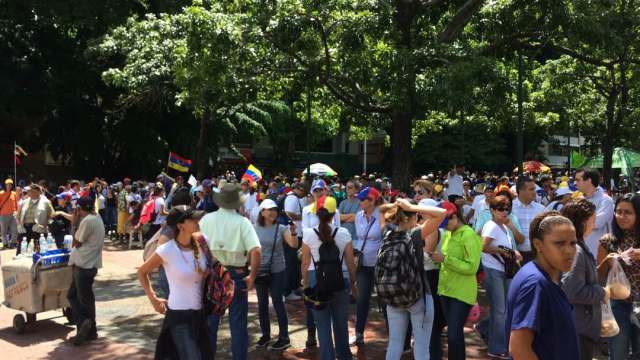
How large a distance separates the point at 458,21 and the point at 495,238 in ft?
24.5

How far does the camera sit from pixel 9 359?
6.57 m

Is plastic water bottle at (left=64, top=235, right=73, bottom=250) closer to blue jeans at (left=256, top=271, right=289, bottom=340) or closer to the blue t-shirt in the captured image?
blue jeans at (left=256, top=271, right=289, bottom=340)

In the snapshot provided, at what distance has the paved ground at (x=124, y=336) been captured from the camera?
6.76 meters

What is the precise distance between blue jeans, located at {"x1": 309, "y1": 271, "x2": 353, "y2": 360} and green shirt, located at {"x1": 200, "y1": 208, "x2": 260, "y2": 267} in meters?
0.75

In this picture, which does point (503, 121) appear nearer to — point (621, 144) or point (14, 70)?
point (14, 70)

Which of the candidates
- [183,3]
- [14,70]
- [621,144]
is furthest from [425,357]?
[621,144]

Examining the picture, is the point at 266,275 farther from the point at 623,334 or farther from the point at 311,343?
the point at 623,334

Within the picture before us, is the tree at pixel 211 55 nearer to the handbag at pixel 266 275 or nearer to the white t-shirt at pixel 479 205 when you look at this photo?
the white t-shirt at pixel 479 205

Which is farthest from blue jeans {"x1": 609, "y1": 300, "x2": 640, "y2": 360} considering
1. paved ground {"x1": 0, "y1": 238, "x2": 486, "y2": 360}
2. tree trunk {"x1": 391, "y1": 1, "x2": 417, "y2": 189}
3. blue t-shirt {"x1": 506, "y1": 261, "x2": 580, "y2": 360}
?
tree trunk {"x1": 391, "y1": 1, "x2": 417, "y2": 189}

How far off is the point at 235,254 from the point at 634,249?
3.45 metres

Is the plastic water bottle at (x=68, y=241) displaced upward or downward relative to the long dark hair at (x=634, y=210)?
downward

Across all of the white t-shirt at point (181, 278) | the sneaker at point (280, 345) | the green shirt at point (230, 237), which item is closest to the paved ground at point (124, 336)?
the sneaker at point (280, 345)

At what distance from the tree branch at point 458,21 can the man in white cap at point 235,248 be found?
25.7ft

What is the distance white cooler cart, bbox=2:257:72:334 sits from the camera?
290 inches
